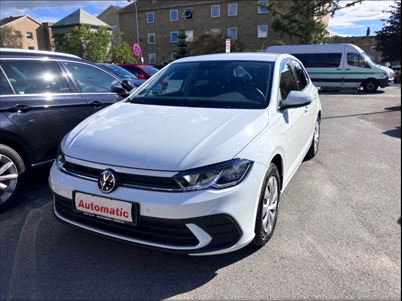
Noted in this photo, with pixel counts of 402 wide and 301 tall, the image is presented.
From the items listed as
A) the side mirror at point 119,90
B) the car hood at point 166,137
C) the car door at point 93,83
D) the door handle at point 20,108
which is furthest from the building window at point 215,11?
the car hood at point 166,137

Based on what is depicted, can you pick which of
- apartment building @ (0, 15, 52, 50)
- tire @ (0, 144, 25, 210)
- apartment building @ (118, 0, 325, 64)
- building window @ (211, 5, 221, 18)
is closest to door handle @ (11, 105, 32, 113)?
tire @ (0, 144, 25, 210)

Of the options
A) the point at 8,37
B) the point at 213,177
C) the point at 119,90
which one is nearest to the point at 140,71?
the point at 119,90

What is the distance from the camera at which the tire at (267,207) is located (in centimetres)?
291

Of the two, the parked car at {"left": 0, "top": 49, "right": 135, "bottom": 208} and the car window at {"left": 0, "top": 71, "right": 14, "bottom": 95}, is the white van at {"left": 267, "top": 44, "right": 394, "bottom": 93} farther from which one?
the car window at {"left": 0, "top": 71, "right": 14, "bottom": 95}

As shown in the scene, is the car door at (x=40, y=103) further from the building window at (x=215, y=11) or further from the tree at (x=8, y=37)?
the tree at (x=8, y=37)

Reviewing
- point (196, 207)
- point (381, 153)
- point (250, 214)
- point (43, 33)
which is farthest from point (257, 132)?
point (43, 33)

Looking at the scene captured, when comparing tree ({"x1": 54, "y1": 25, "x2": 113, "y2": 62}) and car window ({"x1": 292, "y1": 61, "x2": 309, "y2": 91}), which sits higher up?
tree ({"x1": 54, "y1": 25, "x2": 113, "y2": 62})

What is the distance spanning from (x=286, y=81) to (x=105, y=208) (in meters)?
2.50

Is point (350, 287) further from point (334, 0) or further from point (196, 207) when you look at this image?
point (334, 0)

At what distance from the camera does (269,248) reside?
3.19 meters

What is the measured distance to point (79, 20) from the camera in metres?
60.3

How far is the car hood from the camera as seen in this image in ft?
8.59

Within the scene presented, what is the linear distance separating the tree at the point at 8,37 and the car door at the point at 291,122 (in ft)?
212

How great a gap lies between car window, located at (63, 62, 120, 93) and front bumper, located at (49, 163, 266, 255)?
2390 mm
